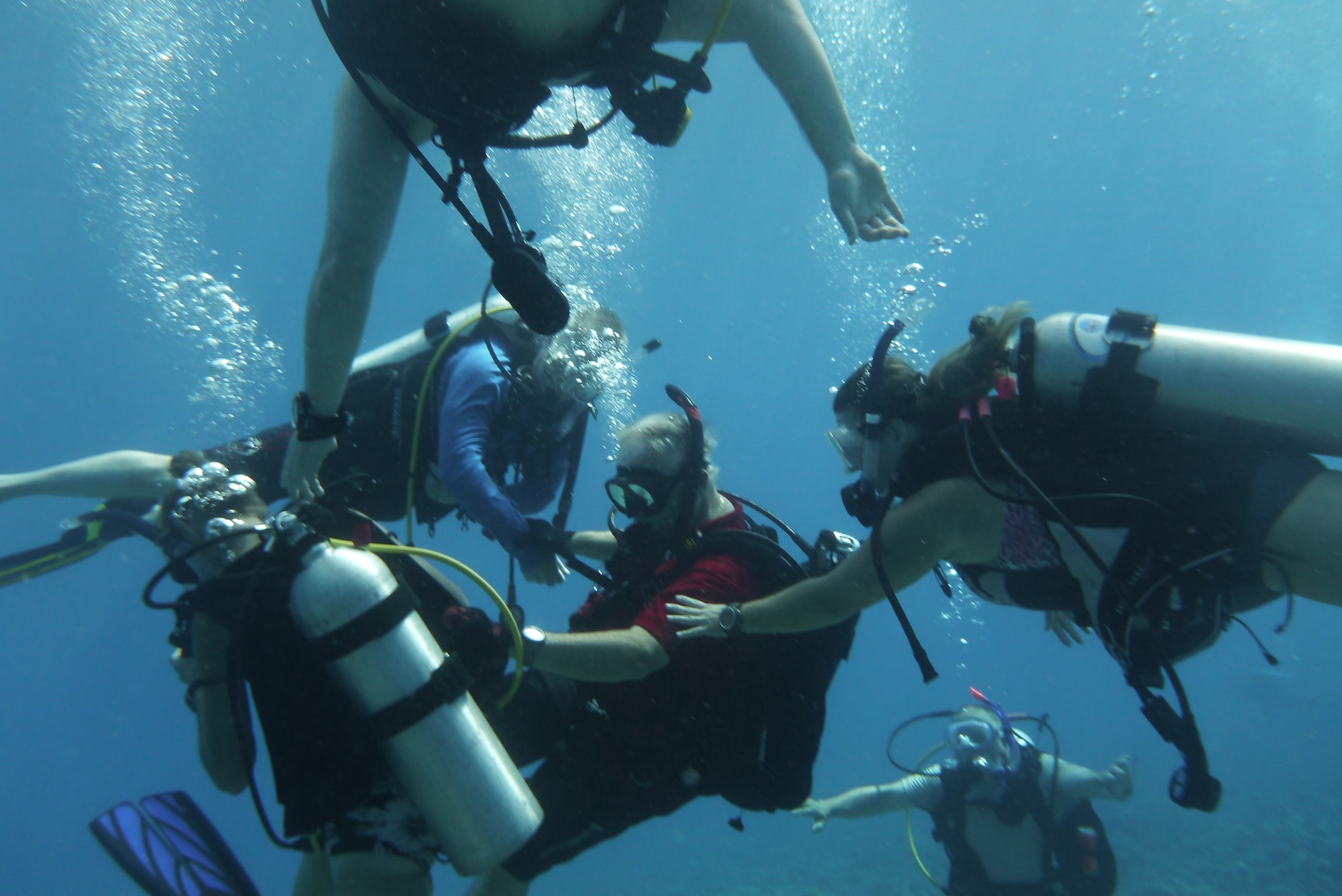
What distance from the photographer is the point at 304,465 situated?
2.59 m

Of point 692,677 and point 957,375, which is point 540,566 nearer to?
point 692,677

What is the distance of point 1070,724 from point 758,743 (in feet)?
246

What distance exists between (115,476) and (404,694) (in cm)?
361

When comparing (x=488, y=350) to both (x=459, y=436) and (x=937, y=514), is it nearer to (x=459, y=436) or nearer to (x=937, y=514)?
(x=459, y=436)

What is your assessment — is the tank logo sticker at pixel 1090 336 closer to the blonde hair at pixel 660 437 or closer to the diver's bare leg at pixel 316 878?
the blonde hair at pixel 660 437

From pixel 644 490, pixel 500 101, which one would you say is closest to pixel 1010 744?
pixel 644 490

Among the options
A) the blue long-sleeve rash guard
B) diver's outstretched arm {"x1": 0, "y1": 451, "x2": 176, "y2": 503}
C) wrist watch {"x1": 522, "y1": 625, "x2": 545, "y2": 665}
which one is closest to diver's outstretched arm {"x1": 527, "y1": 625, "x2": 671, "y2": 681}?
wrist watch {"x1": 522, "y1": 625, "x2": 545, "y2": 665}

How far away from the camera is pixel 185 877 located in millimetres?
2781

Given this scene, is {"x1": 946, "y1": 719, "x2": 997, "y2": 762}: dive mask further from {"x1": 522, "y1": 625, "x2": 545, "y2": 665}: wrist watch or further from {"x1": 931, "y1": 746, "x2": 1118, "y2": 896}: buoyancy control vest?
{"x1": 522, "y1": 625, "x2": 545, "y2": 665}: wrist watch

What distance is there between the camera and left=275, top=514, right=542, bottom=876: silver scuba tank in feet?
6.91

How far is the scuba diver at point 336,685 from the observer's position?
2115mm

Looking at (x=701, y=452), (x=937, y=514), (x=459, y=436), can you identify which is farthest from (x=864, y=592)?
(x=459, y=436)

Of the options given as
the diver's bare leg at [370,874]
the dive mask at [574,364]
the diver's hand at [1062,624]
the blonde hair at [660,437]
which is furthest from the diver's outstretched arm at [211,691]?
the diver's hand at [1062,624]

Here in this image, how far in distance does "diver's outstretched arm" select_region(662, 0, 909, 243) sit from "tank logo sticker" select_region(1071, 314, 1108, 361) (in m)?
0.87
